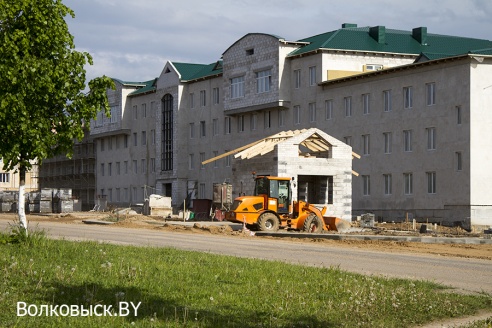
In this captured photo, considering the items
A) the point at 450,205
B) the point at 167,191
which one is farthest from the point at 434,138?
the point at 167,191

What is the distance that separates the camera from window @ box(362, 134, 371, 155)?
66.9 m

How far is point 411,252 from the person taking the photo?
29797 millimetres

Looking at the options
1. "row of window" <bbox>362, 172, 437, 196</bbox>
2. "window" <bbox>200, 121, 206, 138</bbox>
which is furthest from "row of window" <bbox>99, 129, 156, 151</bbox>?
"row of window" <bbox>362, 172, 437, 196</bbox>

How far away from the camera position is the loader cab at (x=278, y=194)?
42531 millimetres

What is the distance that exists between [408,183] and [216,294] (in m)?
49.3

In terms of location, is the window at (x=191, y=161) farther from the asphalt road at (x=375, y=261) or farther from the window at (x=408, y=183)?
the asphalt road at (x=375, y=261)

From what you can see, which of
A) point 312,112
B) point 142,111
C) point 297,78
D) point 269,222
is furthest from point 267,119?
point 269,222

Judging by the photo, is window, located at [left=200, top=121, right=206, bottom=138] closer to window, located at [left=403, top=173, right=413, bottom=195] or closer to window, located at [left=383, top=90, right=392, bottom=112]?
window, located at [left=383, top=90, right=392, bottom=112]

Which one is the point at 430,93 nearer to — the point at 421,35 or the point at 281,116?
the point at 421,35

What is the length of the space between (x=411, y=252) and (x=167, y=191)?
64.9m

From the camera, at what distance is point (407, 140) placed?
2500 inches

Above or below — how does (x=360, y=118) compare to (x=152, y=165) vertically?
above

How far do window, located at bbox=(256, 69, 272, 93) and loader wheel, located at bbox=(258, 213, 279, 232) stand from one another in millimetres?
35390

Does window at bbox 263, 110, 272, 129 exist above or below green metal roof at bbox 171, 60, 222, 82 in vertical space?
below
